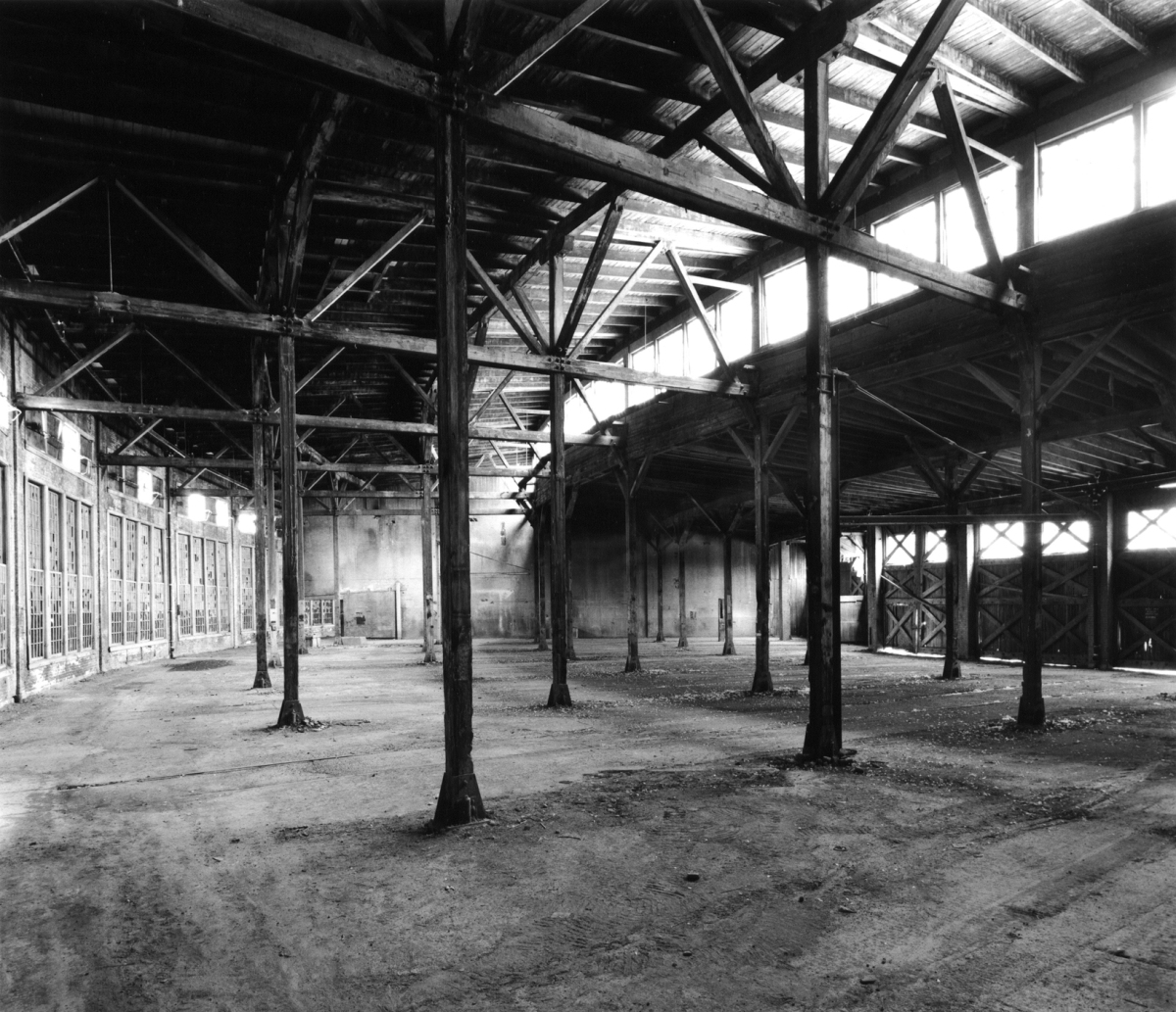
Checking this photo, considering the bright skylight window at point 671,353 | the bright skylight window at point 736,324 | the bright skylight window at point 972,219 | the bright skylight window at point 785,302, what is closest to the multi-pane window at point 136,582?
the bright skylight window at point 671,353

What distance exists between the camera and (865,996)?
303 cm

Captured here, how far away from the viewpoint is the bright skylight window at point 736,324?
16.0m

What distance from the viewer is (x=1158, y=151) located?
9531mm

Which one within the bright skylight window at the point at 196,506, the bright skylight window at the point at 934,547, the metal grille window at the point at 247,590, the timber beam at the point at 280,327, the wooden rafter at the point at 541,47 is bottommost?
the metal grille window at the point at 247,590

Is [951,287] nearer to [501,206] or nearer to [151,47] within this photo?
[501,206]

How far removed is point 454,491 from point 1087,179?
10.1 m

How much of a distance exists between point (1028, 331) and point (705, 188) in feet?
17.1

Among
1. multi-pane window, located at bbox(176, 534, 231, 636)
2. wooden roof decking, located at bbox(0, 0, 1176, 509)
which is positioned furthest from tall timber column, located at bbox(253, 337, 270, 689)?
multi-pane window, located at bbox(176, 534, 231, 636)

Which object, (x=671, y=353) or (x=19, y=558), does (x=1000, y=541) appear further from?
(x=19, y=558)

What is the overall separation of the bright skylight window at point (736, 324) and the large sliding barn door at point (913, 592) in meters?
9.34

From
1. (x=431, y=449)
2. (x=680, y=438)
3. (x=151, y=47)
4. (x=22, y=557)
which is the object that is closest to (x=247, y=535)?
(x=431, y=449)

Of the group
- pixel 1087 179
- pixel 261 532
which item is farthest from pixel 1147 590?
pixel 261 532

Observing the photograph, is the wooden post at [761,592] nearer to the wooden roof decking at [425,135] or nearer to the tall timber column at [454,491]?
the wooden roof decking at [425,135]

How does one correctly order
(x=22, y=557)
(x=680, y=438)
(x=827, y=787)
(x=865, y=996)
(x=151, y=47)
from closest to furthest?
(x=865, y=996) → (x=827, y=787) → (x=151, y=47) → (x=22, y=557) → (x=680, y=438)
